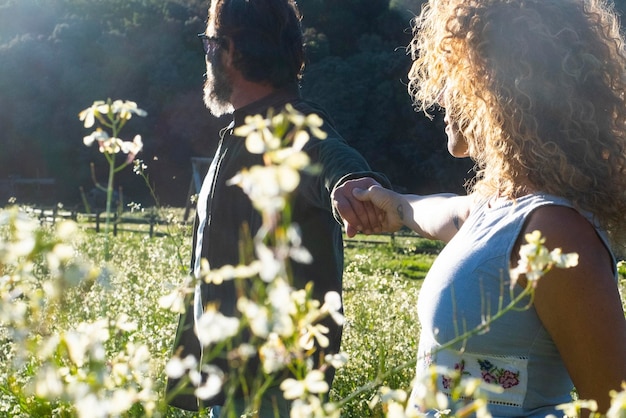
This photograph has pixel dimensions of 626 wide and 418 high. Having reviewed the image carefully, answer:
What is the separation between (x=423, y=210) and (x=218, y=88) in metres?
0.98

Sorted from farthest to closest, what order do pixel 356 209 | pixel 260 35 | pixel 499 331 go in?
pixel 260 35, pixel 356 209, pixel 499 331

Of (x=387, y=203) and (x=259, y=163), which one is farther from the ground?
(x=259, y=163)

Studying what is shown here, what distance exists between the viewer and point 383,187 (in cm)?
259

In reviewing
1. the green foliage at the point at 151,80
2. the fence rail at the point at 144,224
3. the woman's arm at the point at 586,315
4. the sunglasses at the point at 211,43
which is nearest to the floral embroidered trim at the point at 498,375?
the woman's arm at the point at 586,315

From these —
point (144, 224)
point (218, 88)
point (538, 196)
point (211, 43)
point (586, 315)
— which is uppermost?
point (144, 224)

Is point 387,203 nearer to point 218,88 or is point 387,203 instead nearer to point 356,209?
point 356,209

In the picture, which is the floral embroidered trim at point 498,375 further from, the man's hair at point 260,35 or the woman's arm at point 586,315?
the man's hair at point 260,35

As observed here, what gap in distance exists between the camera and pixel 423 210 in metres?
2.46

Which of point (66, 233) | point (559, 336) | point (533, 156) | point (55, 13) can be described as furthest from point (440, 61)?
point (55, 13)


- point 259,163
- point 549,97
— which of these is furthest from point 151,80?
point 549,97

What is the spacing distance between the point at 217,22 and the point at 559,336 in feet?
5.72

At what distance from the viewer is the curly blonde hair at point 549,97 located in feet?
6.46

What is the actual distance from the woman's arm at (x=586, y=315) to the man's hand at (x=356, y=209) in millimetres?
736

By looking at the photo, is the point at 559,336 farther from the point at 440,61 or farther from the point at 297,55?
the point at 297,55
